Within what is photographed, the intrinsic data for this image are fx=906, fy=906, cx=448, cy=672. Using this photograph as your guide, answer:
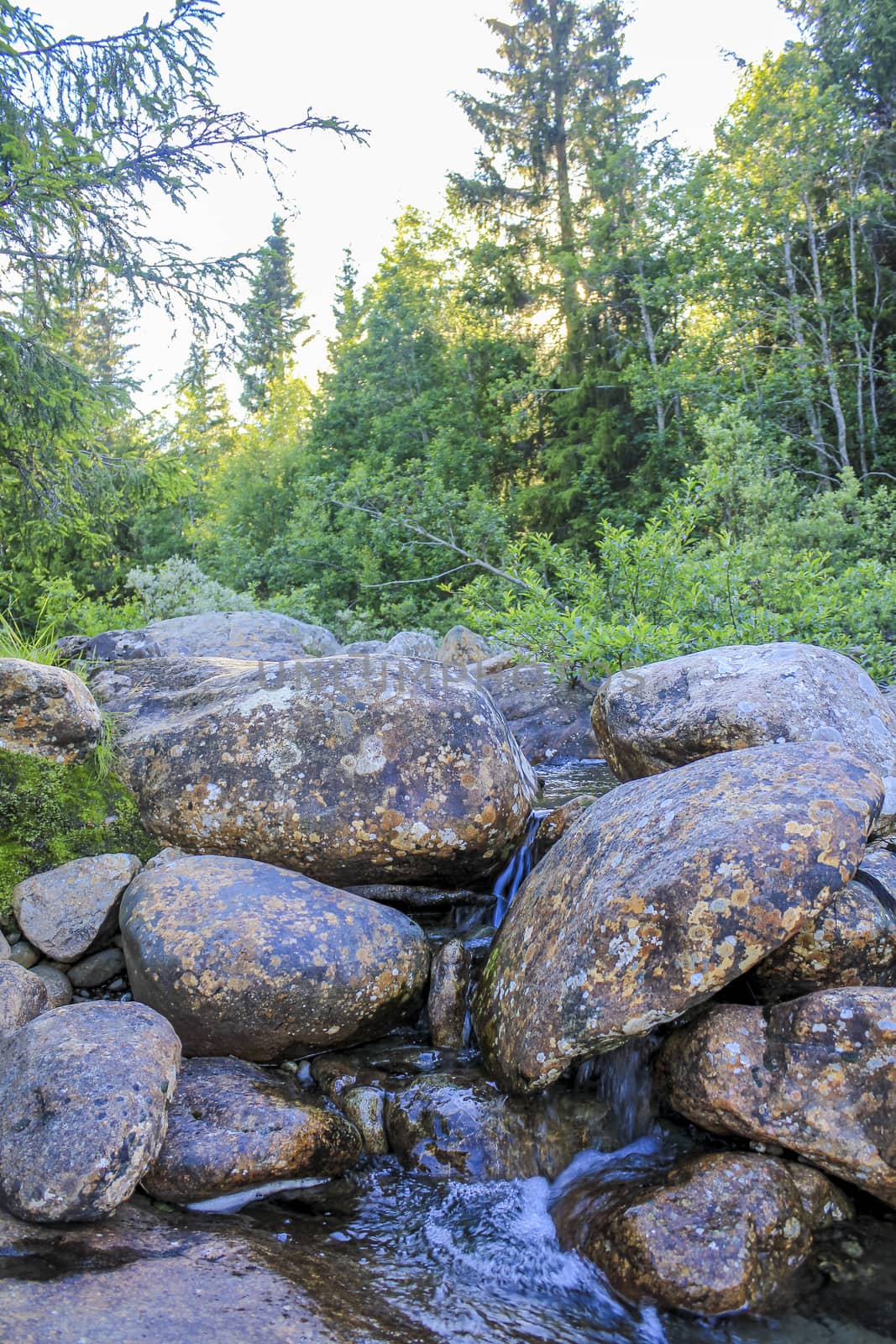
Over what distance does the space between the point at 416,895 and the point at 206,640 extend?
16.8 ft

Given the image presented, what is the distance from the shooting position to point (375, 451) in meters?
21.0

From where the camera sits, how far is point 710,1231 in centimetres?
271

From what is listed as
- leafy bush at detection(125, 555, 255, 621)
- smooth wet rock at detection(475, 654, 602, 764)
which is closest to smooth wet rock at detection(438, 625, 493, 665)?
smooth wet rock at detection(475, 654, 602, 764)

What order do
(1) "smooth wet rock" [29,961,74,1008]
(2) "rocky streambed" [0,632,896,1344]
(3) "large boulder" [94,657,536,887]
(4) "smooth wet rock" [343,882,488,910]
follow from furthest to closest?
(4) "smooth wet rock" [343,882,488,910], (3) "large boulder" [94,657,536,887], (1) "smooth wet rock" [29,961,74,1008], (2) "rocky streambed" [0,632,896,1344]

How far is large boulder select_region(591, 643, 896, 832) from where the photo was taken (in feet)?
15.2

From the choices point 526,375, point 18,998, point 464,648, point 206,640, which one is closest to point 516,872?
point 18,998

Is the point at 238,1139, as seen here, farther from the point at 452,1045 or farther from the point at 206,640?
the point at 206,640

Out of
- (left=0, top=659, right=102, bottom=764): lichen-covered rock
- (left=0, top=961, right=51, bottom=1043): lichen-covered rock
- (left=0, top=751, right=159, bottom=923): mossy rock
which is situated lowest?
(left=0, top=961, right=51, bottom=1043): lichen-covered rock

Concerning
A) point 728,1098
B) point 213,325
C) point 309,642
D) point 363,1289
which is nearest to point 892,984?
point 728,1098

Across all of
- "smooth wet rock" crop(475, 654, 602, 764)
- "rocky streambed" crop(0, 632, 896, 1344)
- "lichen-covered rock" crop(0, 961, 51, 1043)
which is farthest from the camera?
"smooth wet rock" crop(475, 654, 602, 764)

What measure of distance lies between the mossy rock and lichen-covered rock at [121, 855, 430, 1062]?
0.71 metres

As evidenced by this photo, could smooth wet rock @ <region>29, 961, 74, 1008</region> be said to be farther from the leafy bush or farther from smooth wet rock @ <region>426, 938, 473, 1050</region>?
the leafy bush

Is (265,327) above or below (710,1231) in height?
above

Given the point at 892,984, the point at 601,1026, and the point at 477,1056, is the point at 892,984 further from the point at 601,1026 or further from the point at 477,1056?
the point at 477,1056
